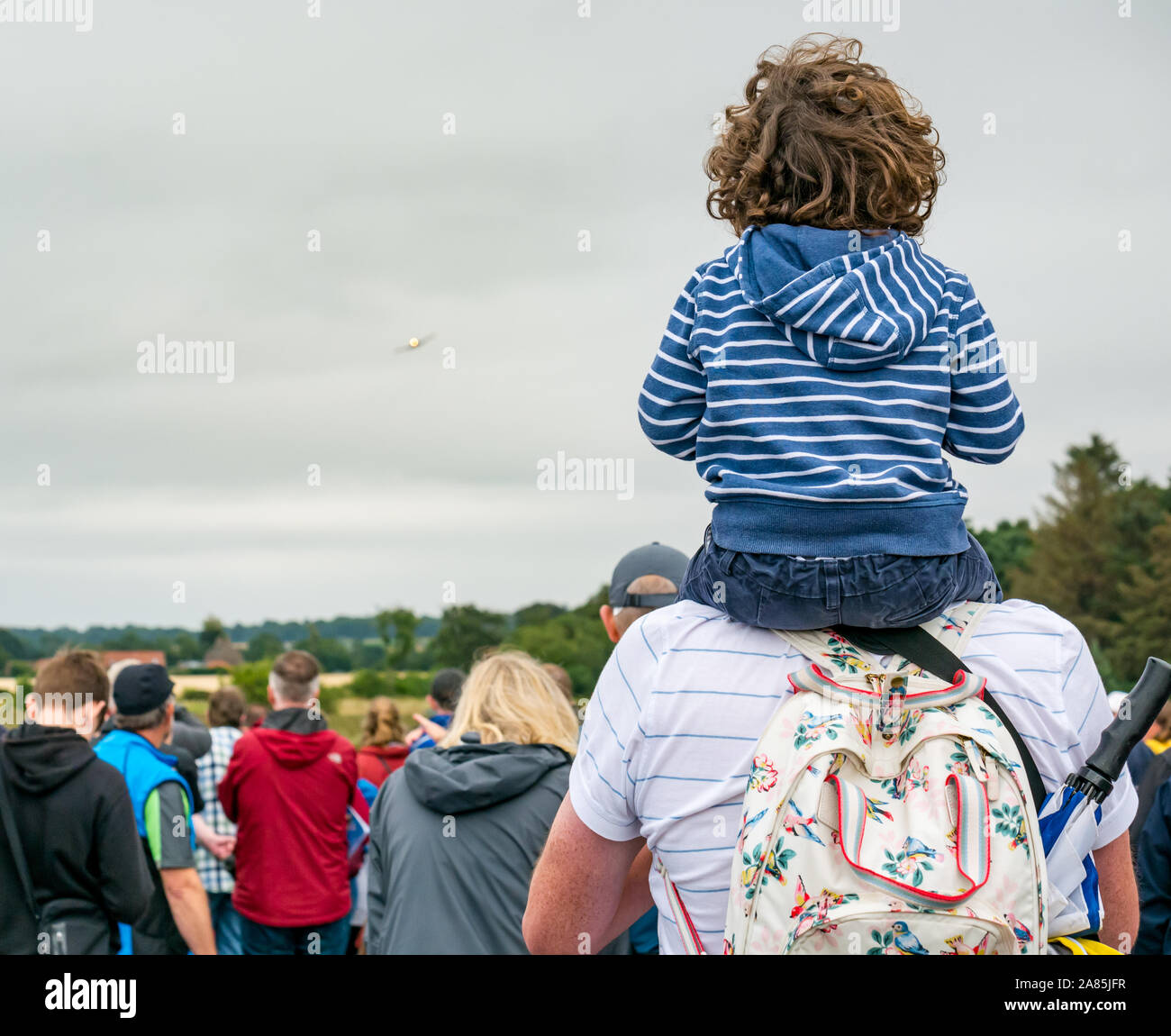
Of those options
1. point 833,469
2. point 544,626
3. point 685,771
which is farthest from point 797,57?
point 544,626

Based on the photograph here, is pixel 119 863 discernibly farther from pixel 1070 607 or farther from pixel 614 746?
pixel 1070 607

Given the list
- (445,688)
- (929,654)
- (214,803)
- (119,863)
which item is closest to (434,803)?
(119,863)

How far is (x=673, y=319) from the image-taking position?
1.92 meters

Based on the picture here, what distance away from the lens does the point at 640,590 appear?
4633 mm

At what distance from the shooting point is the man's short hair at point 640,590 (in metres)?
4.60

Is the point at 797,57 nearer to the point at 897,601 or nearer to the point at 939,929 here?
the point at 897,601

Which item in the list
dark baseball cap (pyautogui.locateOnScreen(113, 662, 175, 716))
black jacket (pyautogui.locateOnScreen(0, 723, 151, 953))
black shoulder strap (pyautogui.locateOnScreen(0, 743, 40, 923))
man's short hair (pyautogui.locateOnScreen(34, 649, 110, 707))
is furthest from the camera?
dark baseball cap (pyautogui.locateOnScreen(113, 662, 175, 716))

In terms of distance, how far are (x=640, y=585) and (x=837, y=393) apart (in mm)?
2925

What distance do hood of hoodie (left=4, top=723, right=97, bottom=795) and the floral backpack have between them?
4129 millimetres

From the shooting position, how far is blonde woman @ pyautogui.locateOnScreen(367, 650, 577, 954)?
4277 millimetres

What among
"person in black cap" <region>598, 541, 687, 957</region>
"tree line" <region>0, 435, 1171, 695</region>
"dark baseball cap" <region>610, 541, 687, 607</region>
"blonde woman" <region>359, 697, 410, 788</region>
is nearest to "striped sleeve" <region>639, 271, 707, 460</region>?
"person in black cap" <region>598, 541, 687, 957</region>

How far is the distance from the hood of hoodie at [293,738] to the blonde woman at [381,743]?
110cm

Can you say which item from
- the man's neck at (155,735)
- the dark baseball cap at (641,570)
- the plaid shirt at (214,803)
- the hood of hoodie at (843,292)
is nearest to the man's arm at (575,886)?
the hood of hoodie at (843,292)

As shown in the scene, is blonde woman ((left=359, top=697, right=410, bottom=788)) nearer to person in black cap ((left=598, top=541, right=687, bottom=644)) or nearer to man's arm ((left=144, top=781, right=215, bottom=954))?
man's arm ((left=144, top=781, right=215, bottom=954))
